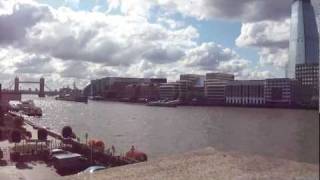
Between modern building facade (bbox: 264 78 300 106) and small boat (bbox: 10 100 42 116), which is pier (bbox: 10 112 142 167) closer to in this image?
small boat (bbox: 10 100 42 116)

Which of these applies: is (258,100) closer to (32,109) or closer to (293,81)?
(293,81)

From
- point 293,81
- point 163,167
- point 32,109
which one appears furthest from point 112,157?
point 293,81

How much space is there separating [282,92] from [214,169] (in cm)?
16206

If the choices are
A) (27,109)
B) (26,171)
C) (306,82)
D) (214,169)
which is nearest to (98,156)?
(26,171)

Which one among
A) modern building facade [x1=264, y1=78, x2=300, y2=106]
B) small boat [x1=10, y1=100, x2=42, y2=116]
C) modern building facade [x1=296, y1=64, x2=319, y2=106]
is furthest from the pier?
modern building facade [x1=264, y1=78, x2=300, y2=106]

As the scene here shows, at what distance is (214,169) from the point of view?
1666cm

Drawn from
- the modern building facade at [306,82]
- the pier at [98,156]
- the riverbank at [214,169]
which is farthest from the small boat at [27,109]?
the riverbank at [214,169]

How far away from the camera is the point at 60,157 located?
33.9m

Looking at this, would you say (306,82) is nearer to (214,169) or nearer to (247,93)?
(247,93)

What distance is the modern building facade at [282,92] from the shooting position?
169425mm

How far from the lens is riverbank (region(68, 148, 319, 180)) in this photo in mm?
15081

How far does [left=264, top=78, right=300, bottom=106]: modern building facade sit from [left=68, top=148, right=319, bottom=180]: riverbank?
151569 millimetres

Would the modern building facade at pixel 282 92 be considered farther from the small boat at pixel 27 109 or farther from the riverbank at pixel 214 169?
the riverbank at pixel 214 169

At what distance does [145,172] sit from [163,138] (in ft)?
150
